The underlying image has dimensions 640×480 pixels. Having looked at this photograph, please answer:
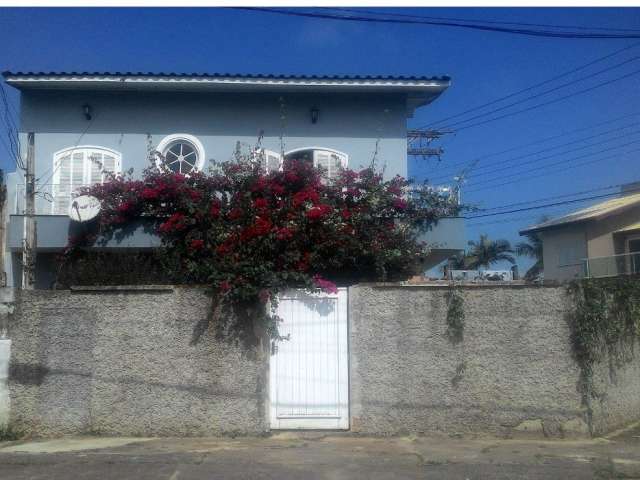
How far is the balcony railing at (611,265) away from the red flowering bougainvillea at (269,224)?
13657mm

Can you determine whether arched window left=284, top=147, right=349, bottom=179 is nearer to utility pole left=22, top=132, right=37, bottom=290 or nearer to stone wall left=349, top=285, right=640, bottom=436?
stone wall left=349, top=285, right=640, bottom=436

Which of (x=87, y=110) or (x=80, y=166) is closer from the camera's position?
(x=80, y=166)

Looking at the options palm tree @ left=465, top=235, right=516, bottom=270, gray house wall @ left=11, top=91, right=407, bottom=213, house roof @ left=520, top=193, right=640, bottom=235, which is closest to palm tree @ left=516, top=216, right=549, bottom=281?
palm tree @ left=465, top=235, right=516, bottom=270

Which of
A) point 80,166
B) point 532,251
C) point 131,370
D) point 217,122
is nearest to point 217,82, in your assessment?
point 217,122

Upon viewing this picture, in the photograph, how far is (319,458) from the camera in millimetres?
6859

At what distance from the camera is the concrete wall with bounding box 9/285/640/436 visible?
7820 mm

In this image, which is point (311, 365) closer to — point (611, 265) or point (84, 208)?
point (84, 208)

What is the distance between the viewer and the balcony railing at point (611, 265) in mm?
20391

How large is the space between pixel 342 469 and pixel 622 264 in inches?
695

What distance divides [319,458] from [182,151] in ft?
22.7

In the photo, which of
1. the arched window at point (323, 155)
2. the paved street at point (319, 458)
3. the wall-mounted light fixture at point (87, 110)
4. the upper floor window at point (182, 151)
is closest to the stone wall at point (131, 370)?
the paved street at point (319, 458)

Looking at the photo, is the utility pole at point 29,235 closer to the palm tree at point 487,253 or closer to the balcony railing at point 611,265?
the balcony railing at point 611,265

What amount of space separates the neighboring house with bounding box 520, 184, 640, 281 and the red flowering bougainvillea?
14442mm

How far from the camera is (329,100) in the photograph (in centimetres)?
1195
